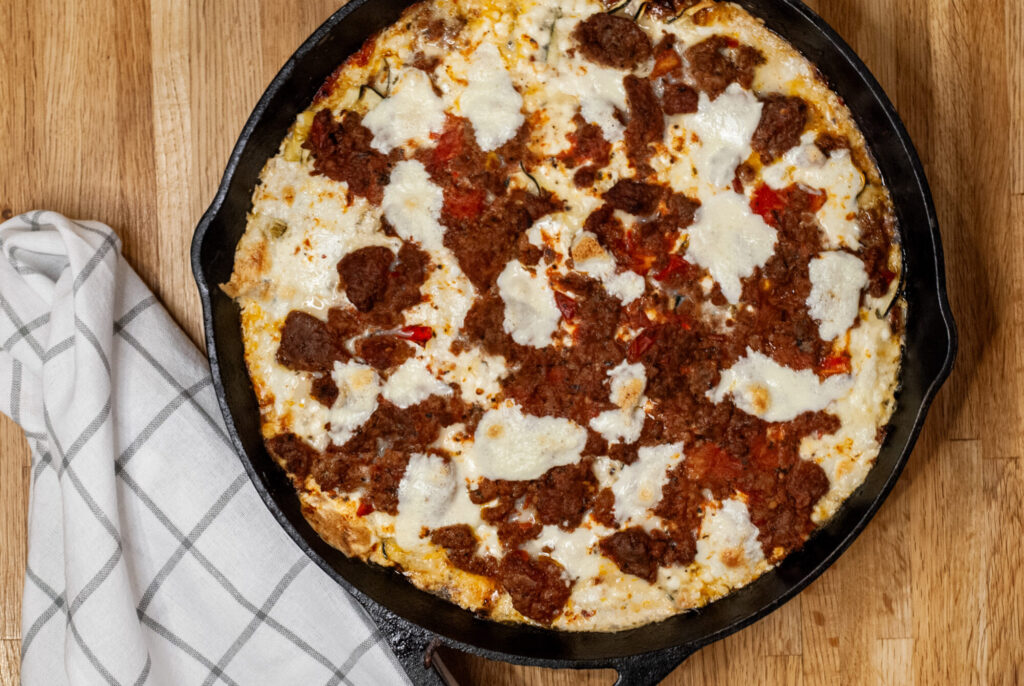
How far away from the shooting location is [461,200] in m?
2.94

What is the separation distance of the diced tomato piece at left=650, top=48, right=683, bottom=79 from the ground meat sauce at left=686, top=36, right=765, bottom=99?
0.14ft

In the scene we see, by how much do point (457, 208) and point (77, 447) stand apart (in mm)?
1571

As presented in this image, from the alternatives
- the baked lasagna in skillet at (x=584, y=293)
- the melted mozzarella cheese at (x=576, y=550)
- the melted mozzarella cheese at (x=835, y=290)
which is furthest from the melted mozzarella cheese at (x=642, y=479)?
the melted mozzarella cheese at (x=835, y=290)

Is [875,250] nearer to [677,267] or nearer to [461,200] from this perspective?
[677,267]

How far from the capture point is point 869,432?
296 cm

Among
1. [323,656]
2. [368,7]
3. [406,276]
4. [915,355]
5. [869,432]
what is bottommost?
[323,656]

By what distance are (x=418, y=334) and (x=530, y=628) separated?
1115 mm

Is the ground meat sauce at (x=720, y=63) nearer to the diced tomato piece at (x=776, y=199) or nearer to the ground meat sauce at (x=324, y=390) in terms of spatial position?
the diced tomato piece at (x=776, y=199)

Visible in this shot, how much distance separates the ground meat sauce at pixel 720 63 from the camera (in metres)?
2.91

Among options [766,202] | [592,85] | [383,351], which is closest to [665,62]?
[592,85]

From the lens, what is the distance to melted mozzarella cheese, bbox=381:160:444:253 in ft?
9.58

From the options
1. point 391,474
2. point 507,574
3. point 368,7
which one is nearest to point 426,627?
point 507,574

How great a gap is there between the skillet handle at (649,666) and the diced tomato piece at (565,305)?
1.14m

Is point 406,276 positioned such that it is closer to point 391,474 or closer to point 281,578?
point 391,474
